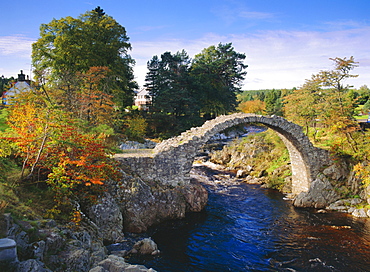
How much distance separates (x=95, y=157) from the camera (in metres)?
11.9

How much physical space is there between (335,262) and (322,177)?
828cm

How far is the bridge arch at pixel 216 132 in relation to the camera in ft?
50.5

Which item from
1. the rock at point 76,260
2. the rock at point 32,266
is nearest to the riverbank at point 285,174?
the rock at point 76,260

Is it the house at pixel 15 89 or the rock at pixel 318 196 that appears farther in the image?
the rock at pixel 318 196

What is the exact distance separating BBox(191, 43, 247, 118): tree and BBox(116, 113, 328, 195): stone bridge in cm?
2365

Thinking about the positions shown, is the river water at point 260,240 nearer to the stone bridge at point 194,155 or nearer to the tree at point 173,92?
the stone bridge at point 194,155

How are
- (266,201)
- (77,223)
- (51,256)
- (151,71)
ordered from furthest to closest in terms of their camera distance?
1. (151,71)
2. (266,201)
3. (77,223)
4. (51,256)

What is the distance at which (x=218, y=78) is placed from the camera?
45656 millimetres

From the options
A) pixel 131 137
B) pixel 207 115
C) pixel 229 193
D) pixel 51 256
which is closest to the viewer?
pixel 51 256

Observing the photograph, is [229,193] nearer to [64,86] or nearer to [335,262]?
[335,262]

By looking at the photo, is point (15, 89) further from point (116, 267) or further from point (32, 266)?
point (116, 267)

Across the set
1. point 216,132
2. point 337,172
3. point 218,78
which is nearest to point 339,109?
point 337,172

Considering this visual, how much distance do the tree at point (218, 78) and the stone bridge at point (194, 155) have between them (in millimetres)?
23650

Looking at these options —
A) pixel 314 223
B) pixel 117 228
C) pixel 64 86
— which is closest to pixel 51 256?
pixel 117 228
